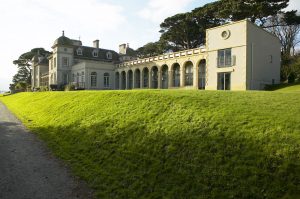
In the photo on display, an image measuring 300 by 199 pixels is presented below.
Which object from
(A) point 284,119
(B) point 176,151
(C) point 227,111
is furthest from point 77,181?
(A) point 284,119

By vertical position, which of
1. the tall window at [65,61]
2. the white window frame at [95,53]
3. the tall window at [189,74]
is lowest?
the tall window at [189,74]

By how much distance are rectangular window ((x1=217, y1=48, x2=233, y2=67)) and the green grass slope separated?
18802 millimetres

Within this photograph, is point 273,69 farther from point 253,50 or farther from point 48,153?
point 48,153

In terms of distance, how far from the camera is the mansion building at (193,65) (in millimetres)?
29781

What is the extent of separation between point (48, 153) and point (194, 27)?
46.6 m

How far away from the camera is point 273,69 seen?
1323 inches

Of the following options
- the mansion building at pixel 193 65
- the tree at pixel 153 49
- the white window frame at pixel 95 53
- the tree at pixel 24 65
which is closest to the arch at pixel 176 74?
the mansion building at pixel 193 65

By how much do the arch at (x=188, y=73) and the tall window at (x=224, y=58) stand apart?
9.21 metres

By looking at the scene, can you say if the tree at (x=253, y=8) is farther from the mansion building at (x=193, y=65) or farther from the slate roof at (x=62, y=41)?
the slate roof at (x=62, y=41)

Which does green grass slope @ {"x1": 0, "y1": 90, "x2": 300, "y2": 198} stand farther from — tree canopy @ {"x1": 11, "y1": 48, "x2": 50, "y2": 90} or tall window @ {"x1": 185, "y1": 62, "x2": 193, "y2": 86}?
tree canopy @ {"x1": 11, "y1": 48, "x2": 50, "y2": 90}

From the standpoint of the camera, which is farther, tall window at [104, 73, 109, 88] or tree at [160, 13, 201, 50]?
tall window at [104, 73, 109, 88]

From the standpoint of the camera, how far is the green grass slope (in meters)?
6.66

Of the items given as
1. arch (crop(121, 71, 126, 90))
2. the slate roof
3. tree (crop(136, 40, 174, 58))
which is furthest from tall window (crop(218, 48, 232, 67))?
the slate roof

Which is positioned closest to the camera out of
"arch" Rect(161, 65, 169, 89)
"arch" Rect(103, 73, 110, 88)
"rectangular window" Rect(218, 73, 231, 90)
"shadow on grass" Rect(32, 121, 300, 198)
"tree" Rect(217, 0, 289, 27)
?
"shadow on grass" Rect(32, 121, 300, 198)
